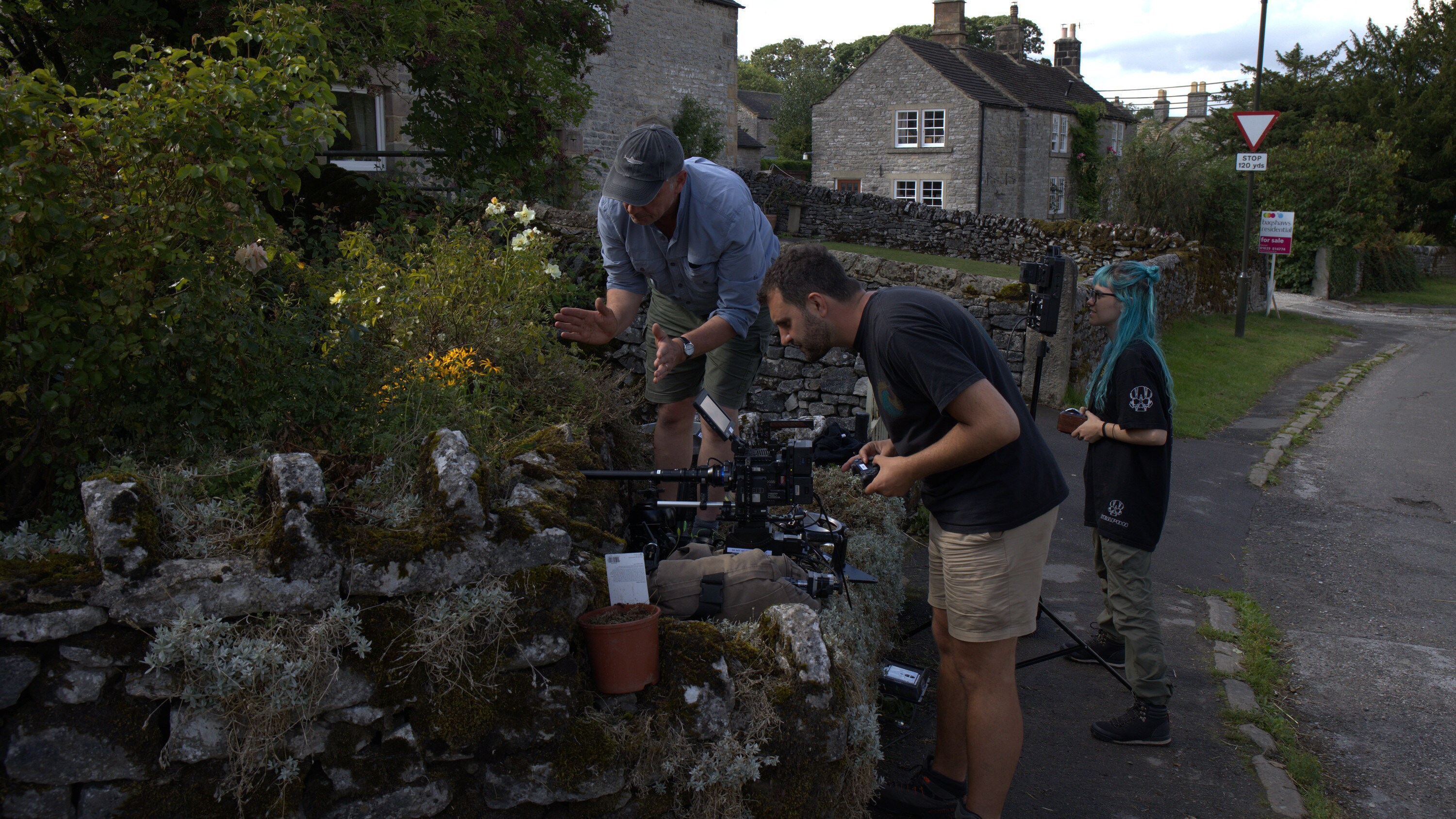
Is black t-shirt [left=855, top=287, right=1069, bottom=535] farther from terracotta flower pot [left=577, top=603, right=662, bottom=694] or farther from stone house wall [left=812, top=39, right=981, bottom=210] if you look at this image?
stone house wall [left=812, top=39, right=981, bottom=210]

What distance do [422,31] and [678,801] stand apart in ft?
24.6

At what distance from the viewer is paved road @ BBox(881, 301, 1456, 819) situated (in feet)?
12.8

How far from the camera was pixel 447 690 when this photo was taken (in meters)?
2.65

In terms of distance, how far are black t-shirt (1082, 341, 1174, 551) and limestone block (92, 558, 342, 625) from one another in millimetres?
3276

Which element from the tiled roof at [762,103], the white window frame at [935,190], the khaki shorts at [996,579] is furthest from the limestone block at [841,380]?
the tiled roof at [762,103]

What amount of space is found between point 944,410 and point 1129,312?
200cm

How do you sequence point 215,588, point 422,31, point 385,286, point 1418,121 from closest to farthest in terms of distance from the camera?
point 215,588, point 385,286, point 422,31, point 1418,121

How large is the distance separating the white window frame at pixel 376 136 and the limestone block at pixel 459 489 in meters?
8.50

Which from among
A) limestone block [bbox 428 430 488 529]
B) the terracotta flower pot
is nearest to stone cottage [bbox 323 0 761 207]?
limestone block [bbox 428 430 488 529]

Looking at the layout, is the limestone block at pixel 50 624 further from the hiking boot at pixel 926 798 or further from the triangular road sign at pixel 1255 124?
the triangular road sign at pixel 1255 124

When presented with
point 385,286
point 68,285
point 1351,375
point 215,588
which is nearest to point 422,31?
point 385,286

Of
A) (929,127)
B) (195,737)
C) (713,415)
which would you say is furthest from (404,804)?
(929,127)

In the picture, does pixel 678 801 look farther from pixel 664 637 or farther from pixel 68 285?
pixel 68 285

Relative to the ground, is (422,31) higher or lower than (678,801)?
higher
